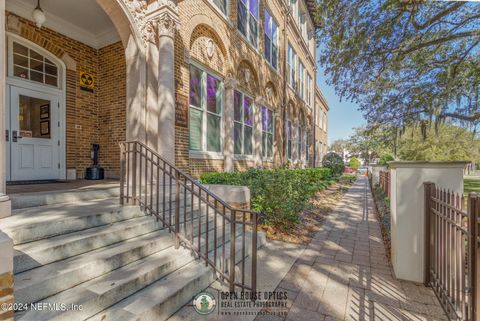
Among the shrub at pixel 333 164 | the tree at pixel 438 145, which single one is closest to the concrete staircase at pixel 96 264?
the shrub at pixel 333 164

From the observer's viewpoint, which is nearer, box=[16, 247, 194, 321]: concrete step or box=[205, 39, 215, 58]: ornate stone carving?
box=[16, 247, 194, 321]: concrete step

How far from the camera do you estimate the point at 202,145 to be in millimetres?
7227

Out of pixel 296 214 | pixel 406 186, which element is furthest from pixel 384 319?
pixel 296 214

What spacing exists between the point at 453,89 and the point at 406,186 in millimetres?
7579

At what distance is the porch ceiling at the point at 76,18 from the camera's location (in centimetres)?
562

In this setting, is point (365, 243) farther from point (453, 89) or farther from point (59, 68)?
point (59, 68)

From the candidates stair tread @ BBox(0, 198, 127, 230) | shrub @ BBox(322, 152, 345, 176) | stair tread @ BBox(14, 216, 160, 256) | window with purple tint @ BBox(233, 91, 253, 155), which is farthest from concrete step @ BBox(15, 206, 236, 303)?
shrub @ BBox(322, 152, 345, 176)

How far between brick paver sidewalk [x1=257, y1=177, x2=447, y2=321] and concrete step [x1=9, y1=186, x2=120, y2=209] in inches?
131

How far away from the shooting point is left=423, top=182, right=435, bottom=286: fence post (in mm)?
3254

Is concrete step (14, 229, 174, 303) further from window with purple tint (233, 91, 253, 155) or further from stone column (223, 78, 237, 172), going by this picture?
window with purple tint (233, 91, 253, 155)

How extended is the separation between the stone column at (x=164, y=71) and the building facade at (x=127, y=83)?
2cm

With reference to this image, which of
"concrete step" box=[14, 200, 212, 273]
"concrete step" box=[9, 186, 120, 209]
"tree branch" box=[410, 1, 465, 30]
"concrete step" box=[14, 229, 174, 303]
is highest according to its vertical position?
"tree branch" box=[410, 1, 465, 30]

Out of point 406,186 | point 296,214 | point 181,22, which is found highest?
point 181,22

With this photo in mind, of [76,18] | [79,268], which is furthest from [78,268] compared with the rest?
[76,18]
